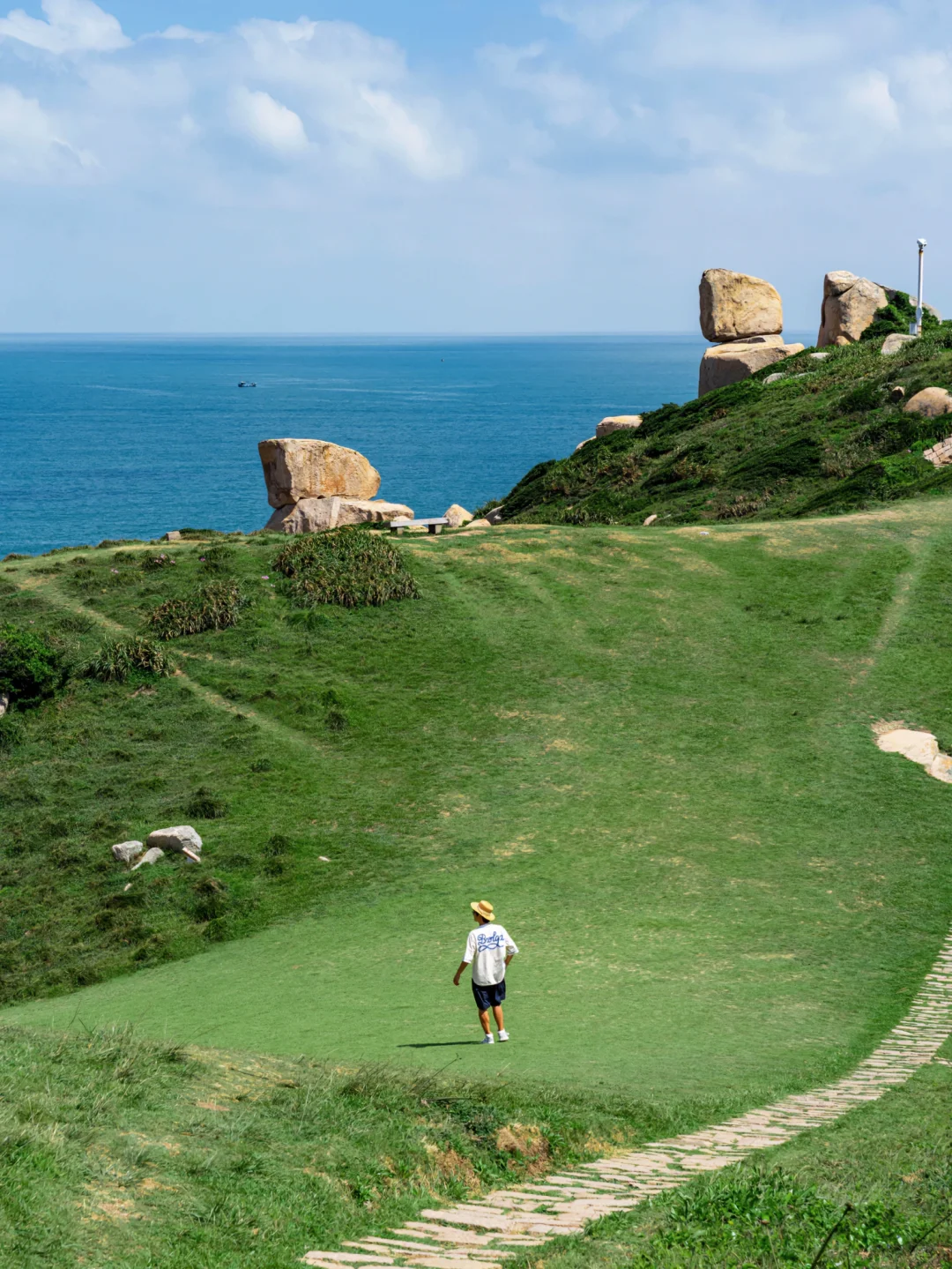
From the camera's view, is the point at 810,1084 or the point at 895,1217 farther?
the point at 810,1084

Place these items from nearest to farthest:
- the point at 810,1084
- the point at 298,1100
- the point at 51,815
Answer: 1. the point at 298,1100
2. the point at 810,1084
3. the point at 51,815

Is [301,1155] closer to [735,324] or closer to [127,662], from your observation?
[127,662]

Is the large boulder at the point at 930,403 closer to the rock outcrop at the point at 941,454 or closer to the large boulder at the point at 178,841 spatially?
the rock outcrop at the point at 941,454

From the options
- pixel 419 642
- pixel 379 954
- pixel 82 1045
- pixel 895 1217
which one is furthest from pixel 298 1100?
pixel 419 642

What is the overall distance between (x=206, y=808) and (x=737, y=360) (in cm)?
6438

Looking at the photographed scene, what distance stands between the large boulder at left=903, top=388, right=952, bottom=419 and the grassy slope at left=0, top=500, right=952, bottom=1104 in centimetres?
1507

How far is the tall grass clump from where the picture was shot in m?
35.9

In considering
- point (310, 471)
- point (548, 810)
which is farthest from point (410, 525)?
point (548, 810)

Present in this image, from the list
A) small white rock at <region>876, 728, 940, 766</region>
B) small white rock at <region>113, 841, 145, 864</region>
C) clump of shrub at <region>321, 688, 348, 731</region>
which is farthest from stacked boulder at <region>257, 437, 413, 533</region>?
small white rock at <region>113, 841, 145, 864</region>

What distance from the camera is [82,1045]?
40.2ft

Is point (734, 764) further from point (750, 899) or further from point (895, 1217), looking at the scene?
point (895, 1217)

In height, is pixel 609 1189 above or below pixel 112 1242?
below

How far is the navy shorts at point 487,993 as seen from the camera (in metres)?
14.7

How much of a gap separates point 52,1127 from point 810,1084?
856 cm
